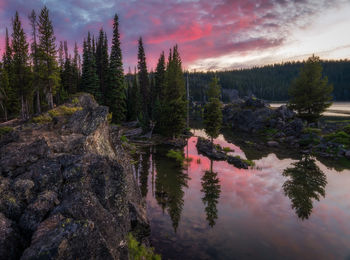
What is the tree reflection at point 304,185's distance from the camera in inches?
719

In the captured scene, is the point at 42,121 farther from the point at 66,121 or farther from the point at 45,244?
the point at 45,244

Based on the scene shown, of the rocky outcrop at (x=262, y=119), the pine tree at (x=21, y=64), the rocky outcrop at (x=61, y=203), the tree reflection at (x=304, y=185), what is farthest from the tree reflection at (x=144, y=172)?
the rocky outcrop at (x=262, y=119)

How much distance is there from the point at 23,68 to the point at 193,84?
553 feet

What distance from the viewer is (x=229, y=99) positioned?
180m

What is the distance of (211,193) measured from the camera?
68.0ft

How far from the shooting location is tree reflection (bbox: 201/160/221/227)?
1680 cm

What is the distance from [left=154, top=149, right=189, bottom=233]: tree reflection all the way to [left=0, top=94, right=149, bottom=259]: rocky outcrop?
15.4 feet

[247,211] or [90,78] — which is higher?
[90,78]

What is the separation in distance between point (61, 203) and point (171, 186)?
1609 centimetres

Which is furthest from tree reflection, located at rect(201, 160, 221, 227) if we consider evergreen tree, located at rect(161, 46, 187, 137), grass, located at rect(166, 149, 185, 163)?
evergreen tree, located at rect(161, 46, 187, 137)

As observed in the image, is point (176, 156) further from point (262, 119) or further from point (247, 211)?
point (262, 119)

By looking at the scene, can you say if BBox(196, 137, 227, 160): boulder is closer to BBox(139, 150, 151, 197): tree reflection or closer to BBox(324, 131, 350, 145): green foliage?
BBox(139, 150, 151, 197): tree reflection

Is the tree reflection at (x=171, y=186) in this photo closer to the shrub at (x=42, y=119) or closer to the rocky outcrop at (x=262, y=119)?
the shrub at (x=42, y=119)

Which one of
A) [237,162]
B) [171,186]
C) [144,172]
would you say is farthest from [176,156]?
[171,186]
